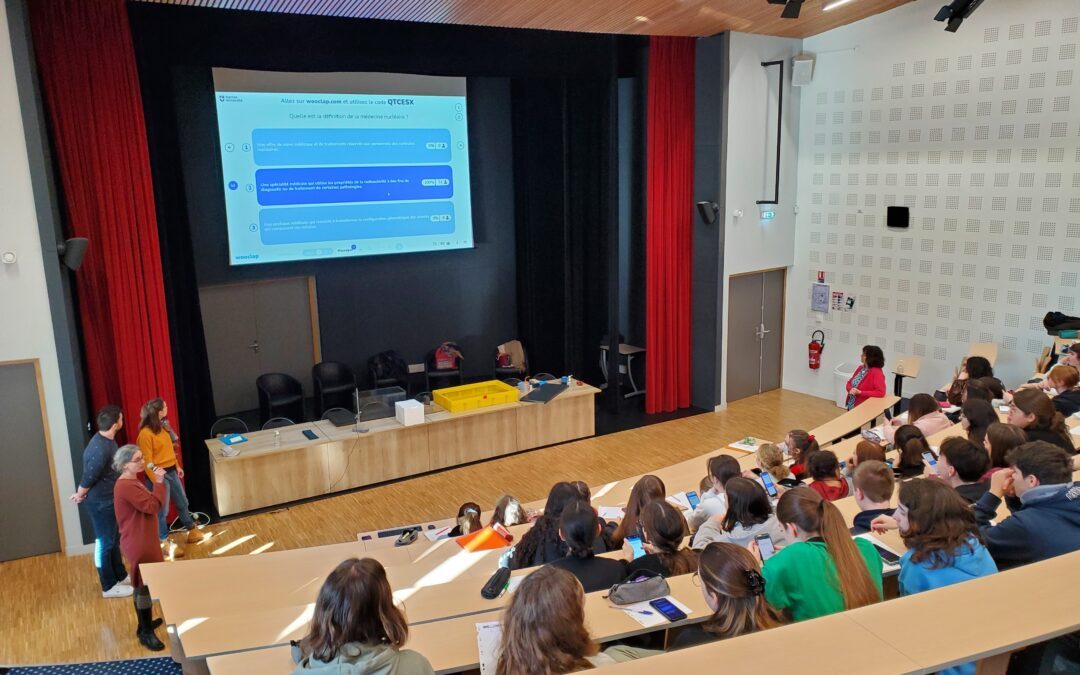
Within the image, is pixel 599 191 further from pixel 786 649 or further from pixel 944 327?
pixel 786 649

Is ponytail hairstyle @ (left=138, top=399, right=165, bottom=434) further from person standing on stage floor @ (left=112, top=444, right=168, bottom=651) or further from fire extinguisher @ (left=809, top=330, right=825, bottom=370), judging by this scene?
fire extinguisher @ (left=809, top=330, right=825, bottom=370)

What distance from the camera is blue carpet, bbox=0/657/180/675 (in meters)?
4.93

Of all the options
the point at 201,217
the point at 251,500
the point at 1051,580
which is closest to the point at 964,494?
the point at 1051,580

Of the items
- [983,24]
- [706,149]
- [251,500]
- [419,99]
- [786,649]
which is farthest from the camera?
[706,149]

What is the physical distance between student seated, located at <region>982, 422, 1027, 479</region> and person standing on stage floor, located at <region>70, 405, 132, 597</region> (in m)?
5.50

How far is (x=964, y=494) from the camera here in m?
4.29

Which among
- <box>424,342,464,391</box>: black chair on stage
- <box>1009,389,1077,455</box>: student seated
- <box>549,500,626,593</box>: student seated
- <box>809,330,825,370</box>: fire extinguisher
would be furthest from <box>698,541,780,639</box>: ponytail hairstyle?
<box>809,330,825,370</box>: fire extinguisher

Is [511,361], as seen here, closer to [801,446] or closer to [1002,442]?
[801,446]

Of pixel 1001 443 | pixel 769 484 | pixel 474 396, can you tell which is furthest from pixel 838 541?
pixel 474 396

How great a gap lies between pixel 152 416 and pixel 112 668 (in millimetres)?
1859

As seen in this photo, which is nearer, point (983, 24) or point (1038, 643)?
point (1038, 643)

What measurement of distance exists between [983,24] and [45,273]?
8.97 metres

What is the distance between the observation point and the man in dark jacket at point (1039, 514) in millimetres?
3312

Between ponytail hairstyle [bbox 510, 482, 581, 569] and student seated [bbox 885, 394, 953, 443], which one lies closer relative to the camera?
ponytail hairstyle [bbox 510, 482, 581, 569]
